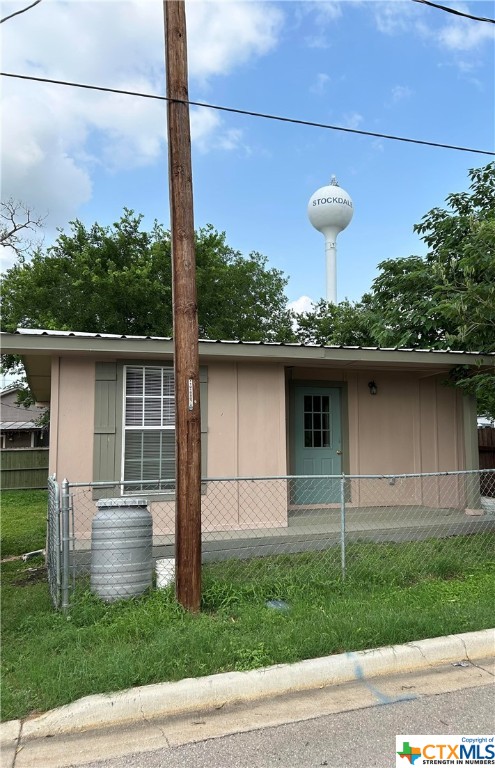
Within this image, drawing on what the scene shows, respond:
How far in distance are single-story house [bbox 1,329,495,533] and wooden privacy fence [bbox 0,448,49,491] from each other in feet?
29.9

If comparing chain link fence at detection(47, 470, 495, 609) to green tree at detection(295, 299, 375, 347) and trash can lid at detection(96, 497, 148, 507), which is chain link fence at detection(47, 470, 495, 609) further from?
green tree at detection(295, 299, 375, 347)

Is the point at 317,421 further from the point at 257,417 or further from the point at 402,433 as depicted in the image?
the point at 257,417

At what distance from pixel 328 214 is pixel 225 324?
1338 centimetres

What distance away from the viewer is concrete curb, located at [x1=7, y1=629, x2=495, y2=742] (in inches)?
112

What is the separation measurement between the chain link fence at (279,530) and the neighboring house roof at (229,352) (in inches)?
68.8

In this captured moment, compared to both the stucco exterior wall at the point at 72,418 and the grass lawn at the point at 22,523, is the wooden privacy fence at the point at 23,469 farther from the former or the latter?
the stucco exterior wall at the point at 72,418

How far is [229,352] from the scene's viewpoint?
690cm

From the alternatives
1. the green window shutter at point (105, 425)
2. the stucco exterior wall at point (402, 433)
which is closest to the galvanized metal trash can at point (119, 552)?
the green window shutter at point (105, 425)

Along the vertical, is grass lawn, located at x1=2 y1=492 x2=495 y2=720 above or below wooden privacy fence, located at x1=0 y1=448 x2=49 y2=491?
below

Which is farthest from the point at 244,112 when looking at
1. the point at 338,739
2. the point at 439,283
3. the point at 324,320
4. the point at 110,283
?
the point at 324,320

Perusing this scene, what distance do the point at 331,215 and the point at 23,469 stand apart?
79.0ft

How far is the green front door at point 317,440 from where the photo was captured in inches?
344

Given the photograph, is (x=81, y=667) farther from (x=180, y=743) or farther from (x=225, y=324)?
(x=225, y=324)

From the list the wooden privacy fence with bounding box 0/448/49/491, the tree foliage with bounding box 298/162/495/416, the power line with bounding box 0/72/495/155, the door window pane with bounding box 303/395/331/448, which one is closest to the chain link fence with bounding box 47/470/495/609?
the door window pane with bounding box 303/395/331/448
